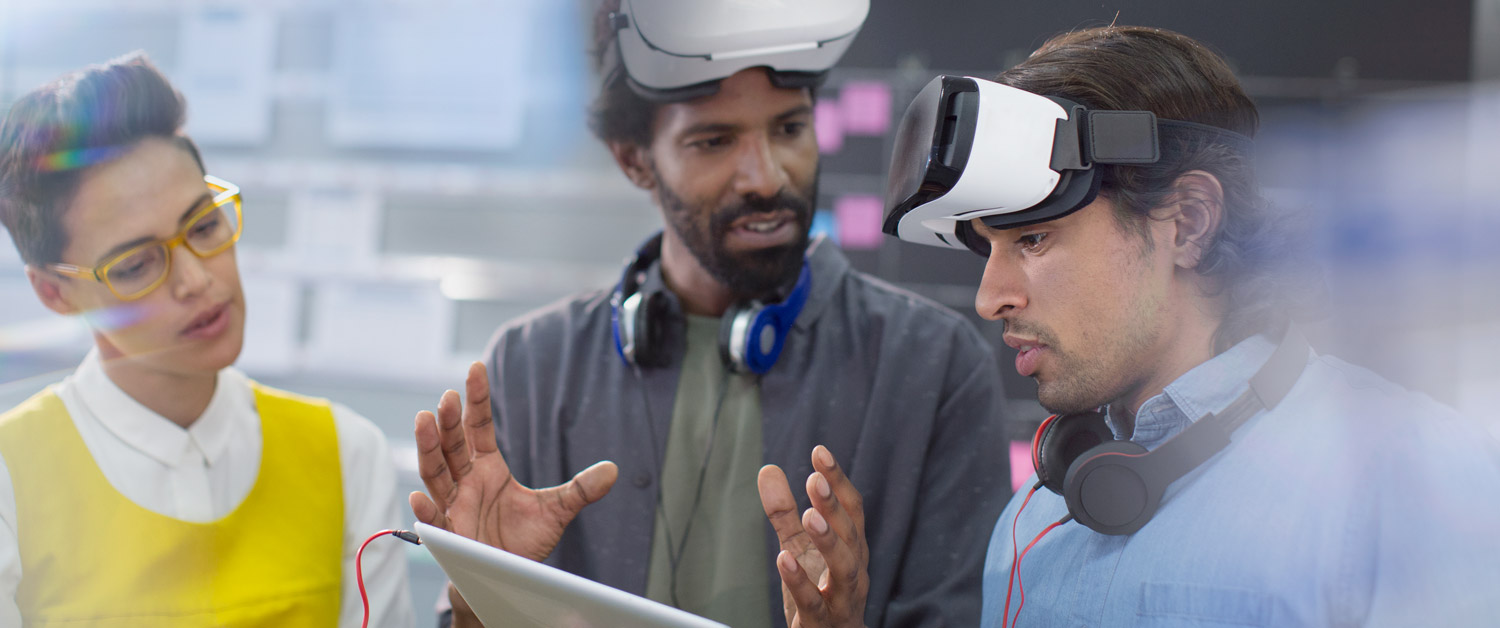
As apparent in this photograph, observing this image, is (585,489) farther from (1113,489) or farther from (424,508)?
(1113,489)

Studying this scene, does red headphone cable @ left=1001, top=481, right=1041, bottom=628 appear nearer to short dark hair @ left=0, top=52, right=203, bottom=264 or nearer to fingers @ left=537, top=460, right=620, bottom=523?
fingers @ left=537, top=460, right=620, bottom=523

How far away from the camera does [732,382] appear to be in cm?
134

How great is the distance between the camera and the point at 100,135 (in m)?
1.15

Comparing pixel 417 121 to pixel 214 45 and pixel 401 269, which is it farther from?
pixel 214 45

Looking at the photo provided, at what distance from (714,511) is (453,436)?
36 cm

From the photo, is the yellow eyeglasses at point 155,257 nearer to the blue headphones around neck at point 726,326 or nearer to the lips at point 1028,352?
the blue headphones around neck at point 726,326

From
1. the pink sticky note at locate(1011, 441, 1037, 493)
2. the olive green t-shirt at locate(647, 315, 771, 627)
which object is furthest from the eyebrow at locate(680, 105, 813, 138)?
the pink sticky note at locate(1011, 441, 1037, 493)

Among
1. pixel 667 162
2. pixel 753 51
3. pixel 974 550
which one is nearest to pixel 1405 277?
pixel 974 550

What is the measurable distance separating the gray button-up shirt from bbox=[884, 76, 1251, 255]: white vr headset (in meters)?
0.41

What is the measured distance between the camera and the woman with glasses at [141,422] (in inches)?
44.6

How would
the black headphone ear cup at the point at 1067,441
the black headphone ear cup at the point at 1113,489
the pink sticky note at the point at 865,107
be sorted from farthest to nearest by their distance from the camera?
the pink sticky note at the point at 865,107 → the black headphone ear cup at the point at 1067,441 → the black headphone ear cup at the point at 1113,489

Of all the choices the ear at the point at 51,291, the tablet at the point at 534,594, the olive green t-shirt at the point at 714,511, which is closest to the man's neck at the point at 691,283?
the olive green t-shirt at the point at 714,511

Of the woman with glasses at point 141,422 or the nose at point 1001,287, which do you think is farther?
the woman with glasses at point 141,422

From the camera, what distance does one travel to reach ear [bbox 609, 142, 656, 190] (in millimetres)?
1476
